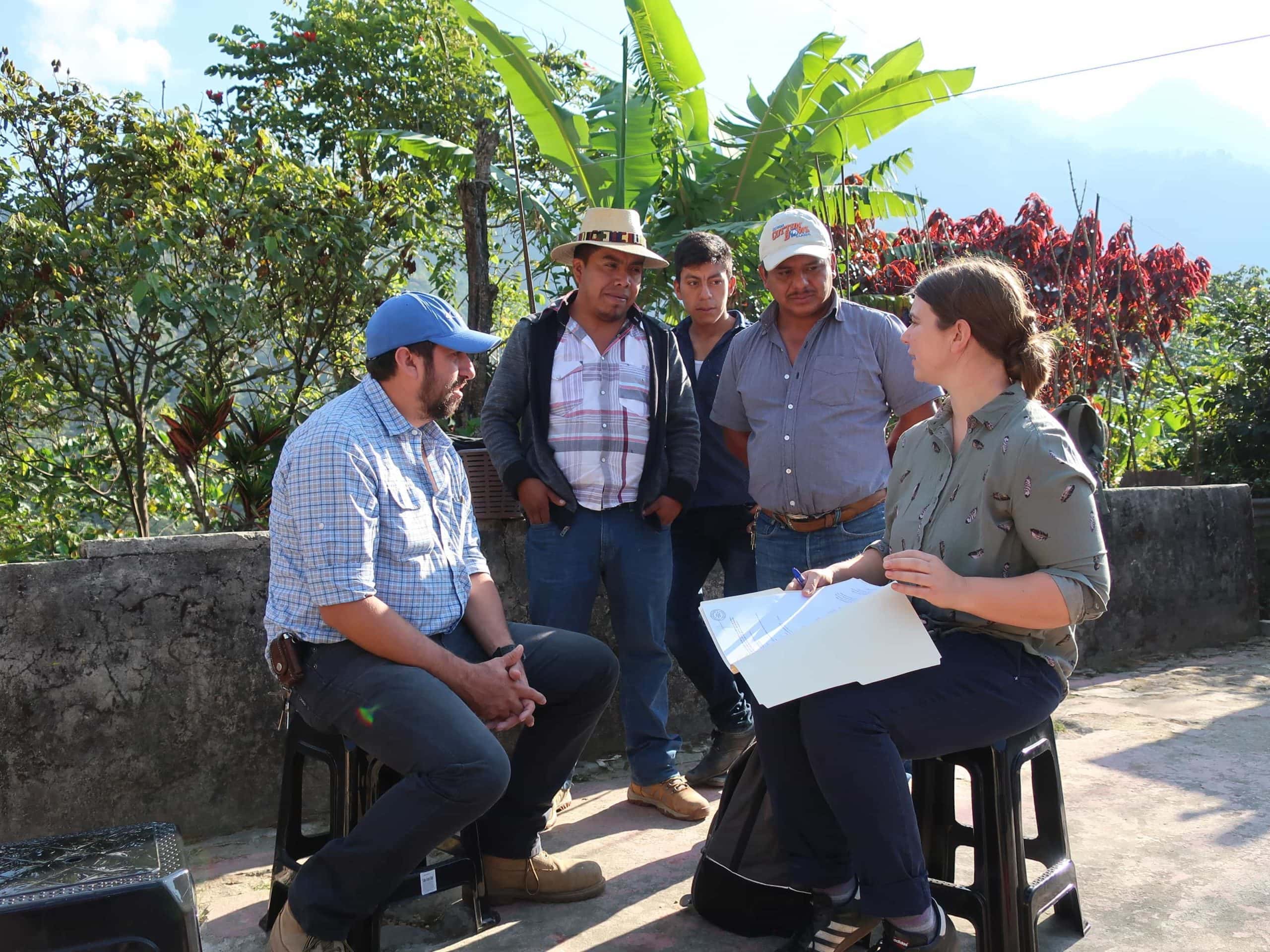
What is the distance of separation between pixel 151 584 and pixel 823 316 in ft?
8.18

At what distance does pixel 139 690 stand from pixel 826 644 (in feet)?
7.98

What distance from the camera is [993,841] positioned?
7.79ft

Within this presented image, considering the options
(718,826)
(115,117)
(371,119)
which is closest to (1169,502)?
(718,826)

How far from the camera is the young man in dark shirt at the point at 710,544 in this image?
13.2 feet

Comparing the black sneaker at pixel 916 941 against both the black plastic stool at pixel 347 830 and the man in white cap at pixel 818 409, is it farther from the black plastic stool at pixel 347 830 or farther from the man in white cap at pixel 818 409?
the man in white cap at pixel 818 409

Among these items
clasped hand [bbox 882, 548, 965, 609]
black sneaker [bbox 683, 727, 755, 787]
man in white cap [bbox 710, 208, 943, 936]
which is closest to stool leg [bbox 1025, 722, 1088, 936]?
clasped hand [bbox 882, 548, 965, 609]

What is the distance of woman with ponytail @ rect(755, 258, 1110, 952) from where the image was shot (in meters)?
2.18

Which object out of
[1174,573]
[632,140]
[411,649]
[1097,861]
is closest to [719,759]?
[1097,861]

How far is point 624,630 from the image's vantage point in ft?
12.3

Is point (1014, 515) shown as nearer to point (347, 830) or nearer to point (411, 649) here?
point (411, 649)

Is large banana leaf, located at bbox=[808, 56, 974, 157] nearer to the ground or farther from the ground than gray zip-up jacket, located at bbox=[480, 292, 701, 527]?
farther from the ground

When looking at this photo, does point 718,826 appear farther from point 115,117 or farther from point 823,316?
point 115,117

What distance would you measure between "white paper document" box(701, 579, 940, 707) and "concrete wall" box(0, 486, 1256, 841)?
1985mm

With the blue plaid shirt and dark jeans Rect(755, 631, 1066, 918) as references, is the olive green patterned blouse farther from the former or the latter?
the blue plaid shirt
